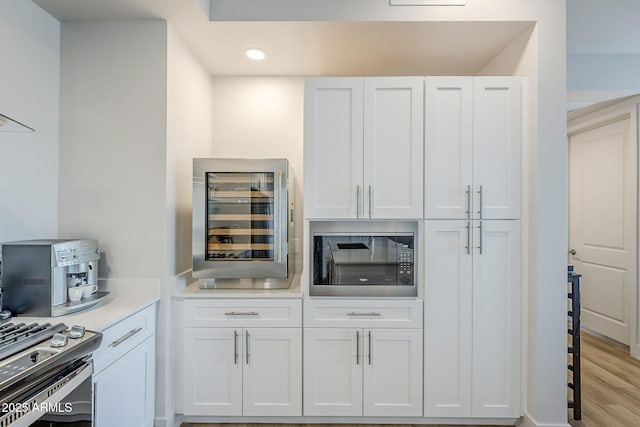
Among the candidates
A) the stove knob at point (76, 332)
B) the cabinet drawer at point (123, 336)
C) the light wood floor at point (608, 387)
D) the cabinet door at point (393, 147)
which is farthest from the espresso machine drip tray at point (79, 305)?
the cabinet door at point (393, 147)

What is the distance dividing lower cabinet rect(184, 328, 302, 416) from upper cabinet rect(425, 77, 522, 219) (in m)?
1.29

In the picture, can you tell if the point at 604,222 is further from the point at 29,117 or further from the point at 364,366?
the point at 29,117

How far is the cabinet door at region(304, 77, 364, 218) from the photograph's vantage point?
2.21 m

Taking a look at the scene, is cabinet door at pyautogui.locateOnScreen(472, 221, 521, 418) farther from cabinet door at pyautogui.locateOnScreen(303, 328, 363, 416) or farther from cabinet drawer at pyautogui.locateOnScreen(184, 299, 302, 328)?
cabinet drawer at pyautogui.locateOnScreen(184, 299, 302, 328)

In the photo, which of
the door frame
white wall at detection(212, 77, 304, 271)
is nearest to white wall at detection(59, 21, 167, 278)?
white wall at detection(212, 77, 304, 271)

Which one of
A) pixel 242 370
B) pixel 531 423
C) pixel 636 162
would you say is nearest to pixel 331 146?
pixel 242 370

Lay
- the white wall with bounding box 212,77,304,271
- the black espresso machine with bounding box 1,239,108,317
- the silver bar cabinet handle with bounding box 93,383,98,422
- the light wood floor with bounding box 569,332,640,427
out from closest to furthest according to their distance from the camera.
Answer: the silver bar cabinet handle with bounding box 93,383,98,422 → the black espresso machine with bounding box 1,239,108,317 → the light wood floor with bounding box 569,332,640,427 → the white wall with bounding box 212,77,304,271

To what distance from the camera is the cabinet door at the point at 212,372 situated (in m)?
2.19

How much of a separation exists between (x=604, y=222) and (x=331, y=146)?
353 cm

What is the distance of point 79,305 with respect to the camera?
1.76 meters

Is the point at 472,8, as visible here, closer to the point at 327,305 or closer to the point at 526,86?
the point at 526,86

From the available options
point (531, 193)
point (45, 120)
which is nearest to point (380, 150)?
point (531, 193)

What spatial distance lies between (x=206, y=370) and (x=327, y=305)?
34.7 inches

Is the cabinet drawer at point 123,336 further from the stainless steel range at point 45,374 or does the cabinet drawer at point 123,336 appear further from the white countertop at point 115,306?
the stainless steel range at point 45,374
